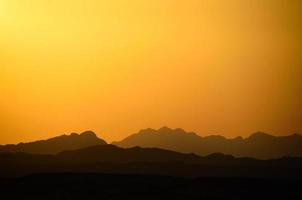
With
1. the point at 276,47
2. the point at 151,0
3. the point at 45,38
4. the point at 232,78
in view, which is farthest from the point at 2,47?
the point at 276,47

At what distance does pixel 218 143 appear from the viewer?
2.66m

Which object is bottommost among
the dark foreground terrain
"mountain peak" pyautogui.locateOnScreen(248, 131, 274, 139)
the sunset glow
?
the dark foreground terrain

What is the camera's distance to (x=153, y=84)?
273 cm

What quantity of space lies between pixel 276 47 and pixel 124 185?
1.15 meters

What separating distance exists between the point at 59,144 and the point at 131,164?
0.41 metres

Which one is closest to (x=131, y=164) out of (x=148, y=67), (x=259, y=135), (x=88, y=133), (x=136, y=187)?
(x=136, y=187)

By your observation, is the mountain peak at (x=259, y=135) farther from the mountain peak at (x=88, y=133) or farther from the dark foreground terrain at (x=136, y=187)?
the mountain peak at (x=88, y=133)

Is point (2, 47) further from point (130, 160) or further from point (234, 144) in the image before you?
point (234, 144)

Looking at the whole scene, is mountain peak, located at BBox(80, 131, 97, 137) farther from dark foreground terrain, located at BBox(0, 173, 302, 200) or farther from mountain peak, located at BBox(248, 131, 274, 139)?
mountain peak, located at BBox(248, 131, 274, 139)

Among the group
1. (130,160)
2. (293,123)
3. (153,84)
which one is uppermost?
(153,84)

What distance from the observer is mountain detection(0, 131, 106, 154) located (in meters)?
2.64

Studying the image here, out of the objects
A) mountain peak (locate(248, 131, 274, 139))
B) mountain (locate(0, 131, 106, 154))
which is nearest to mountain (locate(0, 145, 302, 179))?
mountain (locate(0, 131, 106, 154))

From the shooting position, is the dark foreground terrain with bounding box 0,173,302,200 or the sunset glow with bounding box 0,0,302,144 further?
the sunset glow with bounding box 0,0,302,144

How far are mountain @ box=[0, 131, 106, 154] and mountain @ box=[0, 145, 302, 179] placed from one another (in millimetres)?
23
